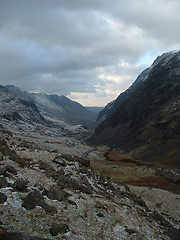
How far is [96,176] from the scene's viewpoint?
39688mm

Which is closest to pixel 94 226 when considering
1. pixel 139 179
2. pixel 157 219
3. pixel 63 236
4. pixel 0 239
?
pixel 63 236

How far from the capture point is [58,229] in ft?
59.5

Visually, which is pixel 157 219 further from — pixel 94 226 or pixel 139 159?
pixel 139 159

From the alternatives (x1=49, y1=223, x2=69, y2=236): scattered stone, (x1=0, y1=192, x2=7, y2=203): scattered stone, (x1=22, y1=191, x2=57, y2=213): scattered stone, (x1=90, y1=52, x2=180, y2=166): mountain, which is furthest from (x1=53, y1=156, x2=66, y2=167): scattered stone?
(x1=90, y1=52, x2=180, y2=166): mountain

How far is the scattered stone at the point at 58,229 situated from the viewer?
700 inches

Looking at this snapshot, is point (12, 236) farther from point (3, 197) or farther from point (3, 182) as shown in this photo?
point (3, 182)

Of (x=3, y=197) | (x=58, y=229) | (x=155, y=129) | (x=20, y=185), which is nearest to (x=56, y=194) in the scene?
(x=20, y=185)

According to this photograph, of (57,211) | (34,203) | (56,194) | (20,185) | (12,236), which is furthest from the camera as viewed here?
(56,194)

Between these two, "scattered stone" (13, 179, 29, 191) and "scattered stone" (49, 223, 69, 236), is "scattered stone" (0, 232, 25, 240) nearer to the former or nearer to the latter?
"scattered stone" (49, 223, 69, 236)

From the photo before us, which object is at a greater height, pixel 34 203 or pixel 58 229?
pixel 34 203

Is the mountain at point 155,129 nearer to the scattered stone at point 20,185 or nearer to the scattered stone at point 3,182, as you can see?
the scattered stone at point 20,185

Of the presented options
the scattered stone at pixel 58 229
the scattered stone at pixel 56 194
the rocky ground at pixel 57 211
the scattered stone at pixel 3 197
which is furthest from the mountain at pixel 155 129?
the scattered stone at pixel 3 197

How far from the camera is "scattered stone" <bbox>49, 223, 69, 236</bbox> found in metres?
17.8

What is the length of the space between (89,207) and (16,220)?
829 cm
